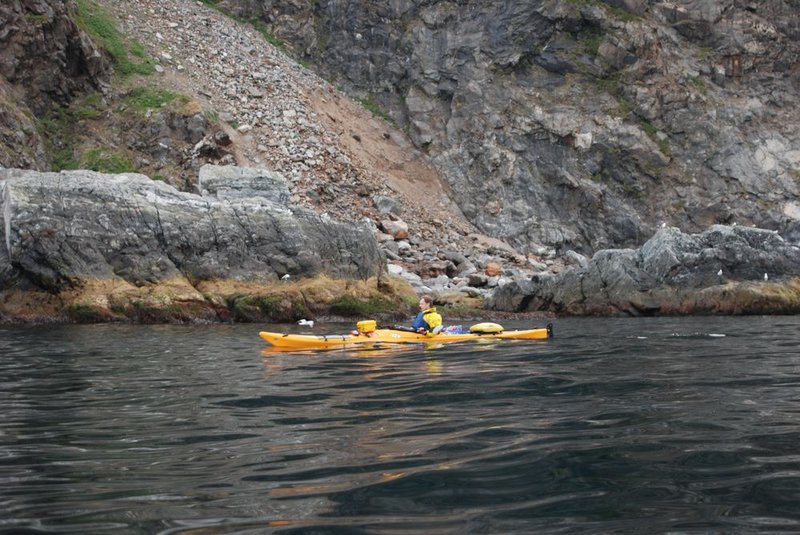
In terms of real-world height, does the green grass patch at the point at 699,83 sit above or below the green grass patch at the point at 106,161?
above

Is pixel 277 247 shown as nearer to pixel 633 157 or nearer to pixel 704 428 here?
pixel 704 428

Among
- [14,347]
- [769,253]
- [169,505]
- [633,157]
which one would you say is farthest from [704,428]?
[633,157]

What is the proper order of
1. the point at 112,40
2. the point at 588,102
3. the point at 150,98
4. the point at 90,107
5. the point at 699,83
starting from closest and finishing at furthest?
the point at 90,107, the point at 150,98, the point at 112,40, the point at 588,102, the point at 699,83

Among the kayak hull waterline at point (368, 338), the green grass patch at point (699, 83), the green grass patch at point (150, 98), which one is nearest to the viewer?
the kayak hull waterline at point (368, 338)

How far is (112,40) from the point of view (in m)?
34.2

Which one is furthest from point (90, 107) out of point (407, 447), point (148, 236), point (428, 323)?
point (407, 447)

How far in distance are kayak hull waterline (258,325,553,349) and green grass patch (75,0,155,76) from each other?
25084mm

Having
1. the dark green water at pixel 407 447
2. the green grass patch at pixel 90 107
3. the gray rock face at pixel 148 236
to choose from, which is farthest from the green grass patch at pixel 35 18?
the dark green water at pixel 407 447

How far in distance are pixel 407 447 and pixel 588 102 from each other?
121 feet

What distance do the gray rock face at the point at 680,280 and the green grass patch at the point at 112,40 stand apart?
2174 cm

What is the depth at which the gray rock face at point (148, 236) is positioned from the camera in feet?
58.0

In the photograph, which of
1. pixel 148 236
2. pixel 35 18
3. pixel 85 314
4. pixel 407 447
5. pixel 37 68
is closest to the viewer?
pixel 407 447

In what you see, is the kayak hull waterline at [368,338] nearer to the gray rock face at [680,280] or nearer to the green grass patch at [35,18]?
the gray rock face at [680,280]

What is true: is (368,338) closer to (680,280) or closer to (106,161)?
(680,280)
